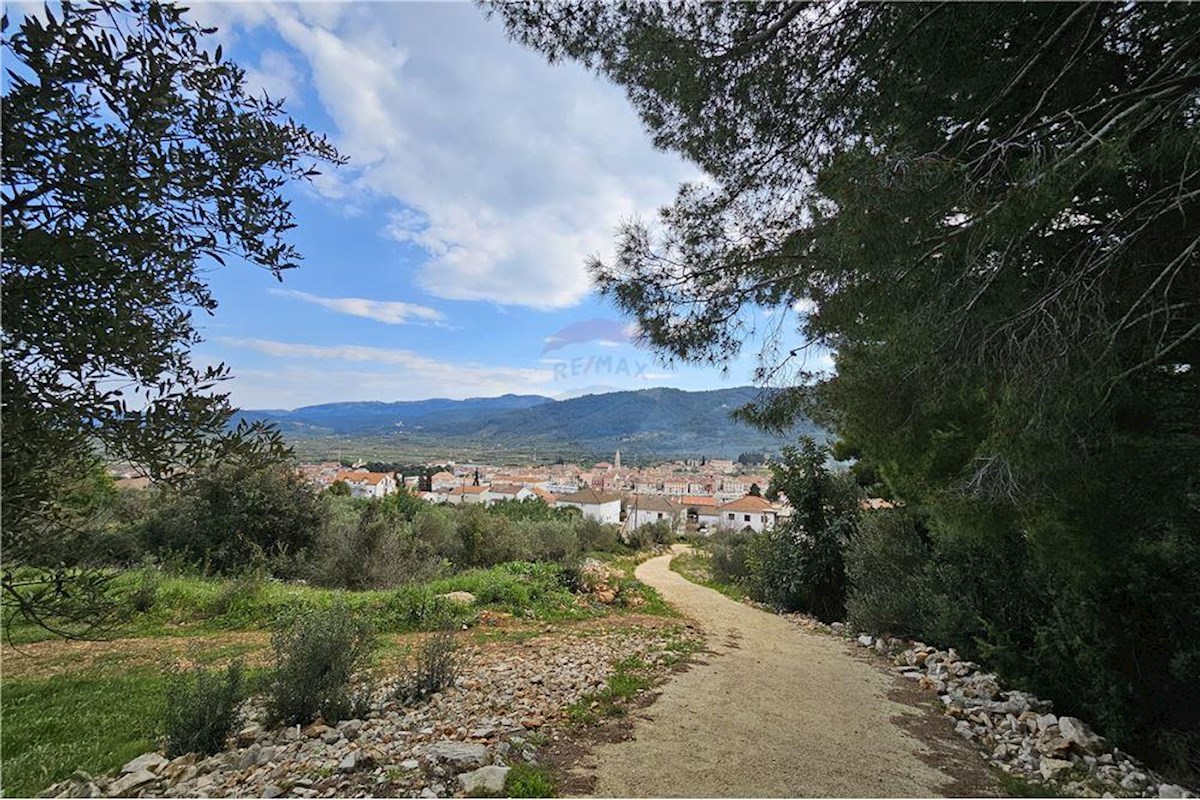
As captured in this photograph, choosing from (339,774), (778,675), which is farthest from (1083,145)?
(778,675)

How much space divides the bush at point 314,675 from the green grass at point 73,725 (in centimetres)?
83

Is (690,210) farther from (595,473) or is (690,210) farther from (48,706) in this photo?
(595,473)

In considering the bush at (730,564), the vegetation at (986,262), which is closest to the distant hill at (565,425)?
the bush at (730,564)

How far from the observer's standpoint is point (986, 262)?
301 centimetres

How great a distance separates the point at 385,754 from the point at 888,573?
7199 mm

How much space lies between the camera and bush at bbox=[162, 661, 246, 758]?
361 cm

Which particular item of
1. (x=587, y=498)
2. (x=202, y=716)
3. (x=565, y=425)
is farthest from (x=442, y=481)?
(x=202, y=716)

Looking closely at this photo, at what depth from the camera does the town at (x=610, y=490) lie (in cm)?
3831

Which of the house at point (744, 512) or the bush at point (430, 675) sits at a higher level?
the bush at point (430, 675)

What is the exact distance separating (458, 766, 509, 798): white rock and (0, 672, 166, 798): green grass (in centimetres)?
249

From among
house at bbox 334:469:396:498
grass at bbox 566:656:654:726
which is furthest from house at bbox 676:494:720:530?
grass at bbox 566:656:654:726

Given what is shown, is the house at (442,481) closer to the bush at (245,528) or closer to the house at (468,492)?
the house at (468,492)

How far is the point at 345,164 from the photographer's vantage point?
2.09m

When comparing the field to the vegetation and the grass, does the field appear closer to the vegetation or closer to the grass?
the grass
